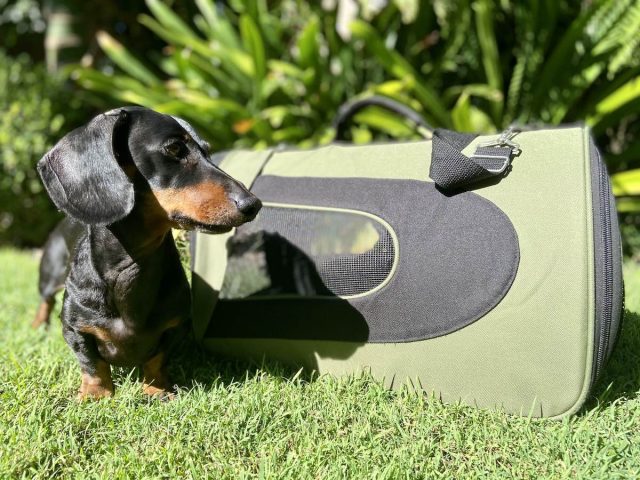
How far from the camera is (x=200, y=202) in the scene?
1562mm

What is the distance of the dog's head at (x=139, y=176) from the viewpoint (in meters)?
1.52

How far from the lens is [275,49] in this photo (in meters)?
4.95

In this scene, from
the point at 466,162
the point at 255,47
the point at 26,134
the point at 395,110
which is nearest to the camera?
the point at 466,162

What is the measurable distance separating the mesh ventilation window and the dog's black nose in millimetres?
480

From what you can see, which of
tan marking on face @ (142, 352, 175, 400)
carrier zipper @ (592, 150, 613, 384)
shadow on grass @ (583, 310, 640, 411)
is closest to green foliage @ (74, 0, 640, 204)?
shadow on grass @ (583, 310, 640, 411)

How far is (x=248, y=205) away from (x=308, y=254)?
55cm

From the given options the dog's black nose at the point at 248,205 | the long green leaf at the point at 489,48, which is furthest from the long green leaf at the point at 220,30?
the dog's black nose at the point at 248,205

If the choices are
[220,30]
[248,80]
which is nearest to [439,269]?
[248,80]

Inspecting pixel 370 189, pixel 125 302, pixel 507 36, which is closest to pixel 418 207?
pixel 370 189

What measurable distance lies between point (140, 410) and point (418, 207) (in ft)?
3.54

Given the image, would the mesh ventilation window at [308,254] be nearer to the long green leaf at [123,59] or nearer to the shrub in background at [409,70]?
the shrub in background at [409,70]

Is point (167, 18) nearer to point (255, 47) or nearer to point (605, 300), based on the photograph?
point (255, 47)

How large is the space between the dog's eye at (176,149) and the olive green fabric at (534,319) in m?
0.77

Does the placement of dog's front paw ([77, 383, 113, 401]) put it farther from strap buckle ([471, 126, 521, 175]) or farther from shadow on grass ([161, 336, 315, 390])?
strap buckle ([471, 126, 521, 175])
